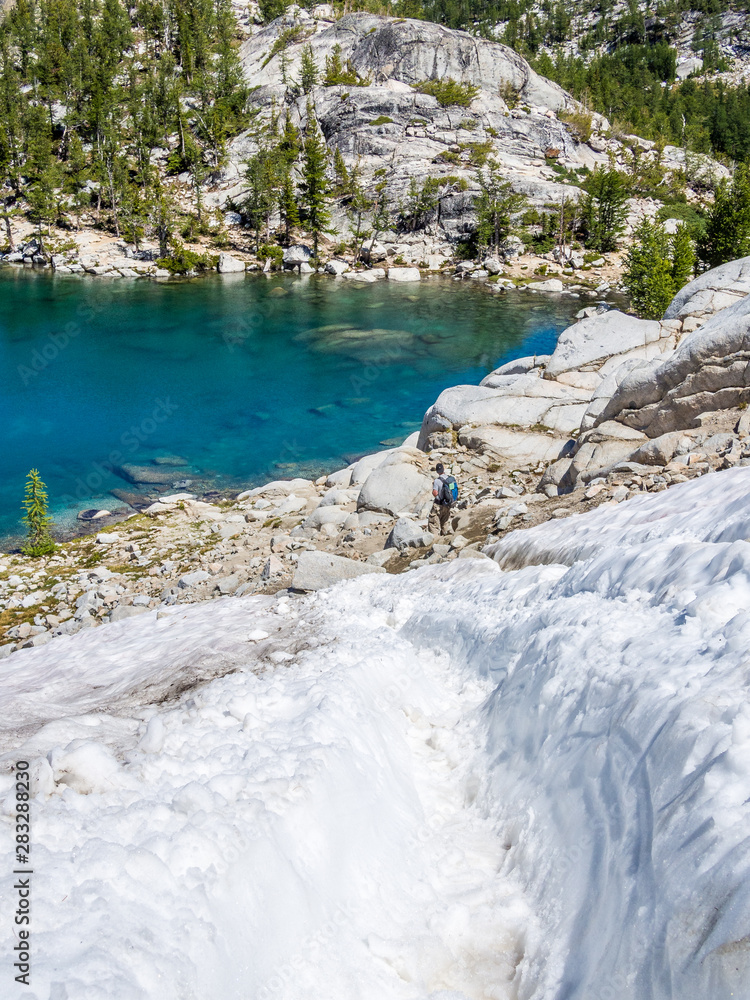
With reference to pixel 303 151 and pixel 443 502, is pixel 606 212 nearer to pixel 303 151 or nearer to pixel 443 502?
pixel 303 151

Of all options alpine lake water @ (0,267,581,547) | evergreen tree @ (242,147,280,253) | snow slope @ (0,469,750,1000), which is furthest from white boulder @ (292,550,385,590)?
evergreen tree @ (242,147,280,253)

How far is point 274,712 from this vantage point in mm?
7324

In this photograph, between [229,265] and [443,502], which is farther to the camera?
[229,265]

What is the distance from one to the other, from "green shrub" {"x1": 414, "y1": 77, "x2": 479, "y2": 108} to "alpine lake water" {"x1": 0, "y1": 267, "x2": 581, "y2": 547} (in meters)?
52.8

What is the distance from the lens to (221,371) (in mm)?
41125

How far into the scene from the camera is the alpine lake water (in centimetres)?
2786

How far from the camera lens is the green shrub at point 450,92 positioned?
103 m

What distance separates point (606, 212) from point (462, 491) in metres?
77.8

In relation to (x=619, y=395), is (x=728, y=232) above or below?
above

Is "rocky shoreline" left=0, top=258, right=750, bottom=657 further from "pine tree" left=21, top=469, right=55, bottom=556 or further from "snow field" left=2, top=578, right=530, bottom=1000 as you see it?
"snow field" left=2, top=578, right=530, bottom=1000

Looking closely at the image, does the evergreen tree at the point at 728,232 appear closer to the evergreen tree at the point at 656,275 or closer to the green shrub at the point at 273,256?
the evergreen tree at the point at 656,275

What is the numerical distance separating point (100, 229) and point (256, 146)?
29891mm

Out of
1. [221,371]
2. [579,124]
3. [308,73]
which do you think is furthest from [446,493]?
[579,124]

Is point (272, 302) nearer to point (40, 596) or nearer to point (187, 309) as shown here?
point (187, 309)
